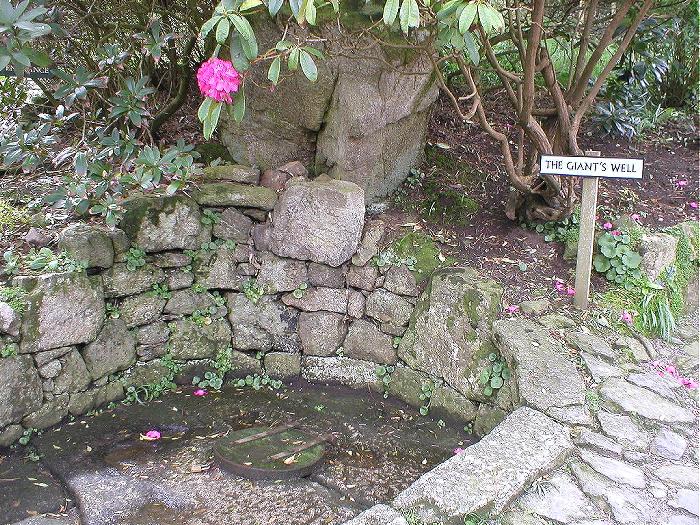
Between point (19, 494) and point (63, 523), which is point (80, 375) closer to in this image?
point (19, 494)

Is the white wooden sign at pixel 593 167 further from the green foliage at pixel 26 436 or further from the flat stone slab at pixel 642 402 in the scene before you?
the green foliage at pixel 26 436

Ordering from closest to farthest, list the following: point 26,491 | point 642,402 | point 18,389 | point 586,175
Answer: point 26,491 → point 642,402 → point 18,389 → point 586,175

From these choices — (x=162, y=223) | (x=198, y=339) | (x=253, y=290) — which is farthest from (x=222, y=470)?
(x=162, y=223)

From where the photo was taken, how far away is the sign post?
2809 millimetres

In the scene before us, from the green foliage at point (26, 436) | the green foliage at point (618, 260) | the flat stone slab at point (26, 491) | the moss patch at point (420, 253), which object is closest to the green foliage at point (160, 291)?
the green foliage at point (26, 436)

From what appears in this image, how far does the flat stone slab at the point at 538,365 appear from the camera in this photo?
2.54 meters

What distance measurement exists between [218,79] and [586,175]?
5.77ft

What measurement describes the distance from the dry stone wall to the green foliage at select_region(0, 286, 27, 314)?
4cm

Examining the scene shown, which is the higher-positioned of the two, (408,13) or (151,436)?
(408,13)

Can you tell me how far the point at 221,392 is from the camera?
338 centimetres

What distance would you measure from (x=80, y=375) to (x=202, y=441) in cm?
71

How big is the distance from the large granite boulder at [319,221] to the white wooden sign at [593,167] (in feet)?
3.27

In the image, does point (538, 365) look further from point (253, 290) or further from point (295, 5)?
Answer: point (295, 5)

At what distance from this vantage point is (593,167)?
113 inches
